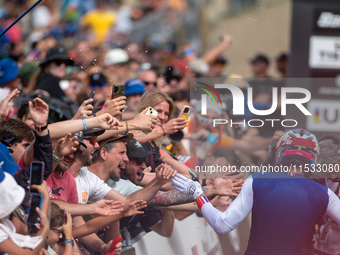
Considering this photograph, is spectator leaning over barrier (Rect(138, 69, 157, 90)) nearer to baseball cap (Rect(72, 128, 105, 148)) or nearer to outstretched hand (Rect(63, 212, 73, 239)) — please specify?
baseball cap (Rect(72, 128, 105, 148))

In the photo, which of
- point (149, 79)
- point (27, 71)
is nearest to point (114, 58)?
point (149, 79)

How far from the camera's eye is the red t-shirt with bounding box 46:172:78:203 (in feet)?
11.3

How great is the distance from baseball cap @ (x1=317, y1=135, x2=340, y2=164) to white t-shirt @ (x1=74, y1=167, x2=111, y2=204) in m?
1.72

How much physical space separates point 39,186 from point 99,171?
0.93m

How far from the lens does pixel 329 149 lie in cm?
390

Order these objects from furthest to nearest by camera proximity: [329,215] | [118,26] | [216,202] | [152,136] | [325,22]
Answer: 1. [118,26]
2. [325,22]
3. [152,136]
4. [216,202]
5. [329,215]

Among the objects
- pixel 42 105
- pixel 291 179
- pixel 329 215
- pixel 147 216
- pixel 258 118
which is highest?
pixel 42 105

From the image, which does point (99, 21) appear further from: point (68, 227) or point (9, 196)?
point (9, 196)

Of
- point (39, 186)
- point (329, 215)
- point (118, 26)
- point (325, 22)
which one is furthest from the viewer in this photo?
point (118, 26)

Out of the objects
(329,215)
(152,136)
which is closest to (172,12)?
(152,136)

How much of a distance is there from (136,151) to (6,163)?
123 cm

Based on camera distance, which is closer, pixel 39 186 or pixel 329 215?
pixel 39 186

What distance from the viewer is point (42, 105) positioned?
3105 millimetres

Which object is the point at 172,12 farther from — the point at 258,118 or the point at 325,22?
the point at 258,118
